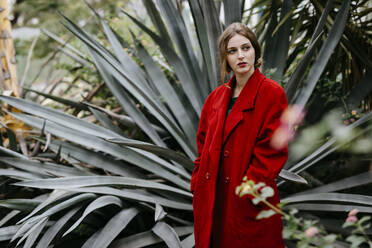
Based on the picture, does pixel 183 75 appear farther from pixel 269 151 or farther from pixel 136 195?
pixel 269 151

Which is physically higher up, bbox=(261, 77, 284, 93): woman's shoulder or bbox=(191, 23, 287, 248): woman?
bbox=(261, 77, 284, 93): woman's shoulder

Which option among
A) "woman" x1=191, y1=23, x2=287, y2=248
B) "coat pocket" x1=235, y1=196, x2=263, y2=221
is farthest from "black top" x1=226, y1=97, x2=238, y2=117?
"coat pocket" x1=235, y1=196, x2=263, y2=221

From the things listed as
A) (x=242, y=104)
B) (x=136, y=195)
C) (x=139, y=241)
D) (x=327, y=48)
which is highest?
(x=327, y=48)

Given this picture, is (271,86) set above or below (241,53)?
below

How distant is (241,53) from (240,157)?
15.6 inches

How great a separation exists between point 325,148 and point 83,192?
128 centimetres

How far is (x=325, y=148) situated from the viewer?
5.65 feet

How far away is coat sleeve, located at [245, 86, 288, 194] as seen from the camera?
1.19 m

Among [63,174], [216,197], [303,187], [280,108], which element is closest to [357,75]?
[303,187]

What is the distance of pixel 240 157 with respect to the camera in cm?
126

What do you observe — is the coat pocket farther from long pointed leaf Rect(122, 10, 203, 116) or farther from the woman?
long pointed leaf Rect(122, 10, 203, 116)

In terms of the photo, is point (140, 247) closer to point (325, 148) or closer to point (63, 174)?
point (63, 174)

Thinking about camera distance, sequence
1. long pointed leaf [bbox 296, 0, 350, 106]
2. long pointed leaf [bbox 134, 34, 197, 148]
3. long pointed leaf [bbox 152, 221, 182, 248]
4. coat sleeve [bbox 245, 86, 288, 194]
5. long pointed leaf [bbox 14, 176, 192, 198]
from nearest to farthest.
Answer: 1. coat sleeve [bbox 245, 86, 288, 194]
2. long pointed leaf [bbox 152, 221, 182, 248]
3. long pointed leaf [bbox 14, 176, 192, 198]
4. long pointed leaf [bbox 296, 0, 350, 106]
5. long pointed leaf [bbox 134, 34, 197, 148]

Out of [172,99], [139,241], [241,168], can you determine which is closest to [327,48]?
[172,99]
